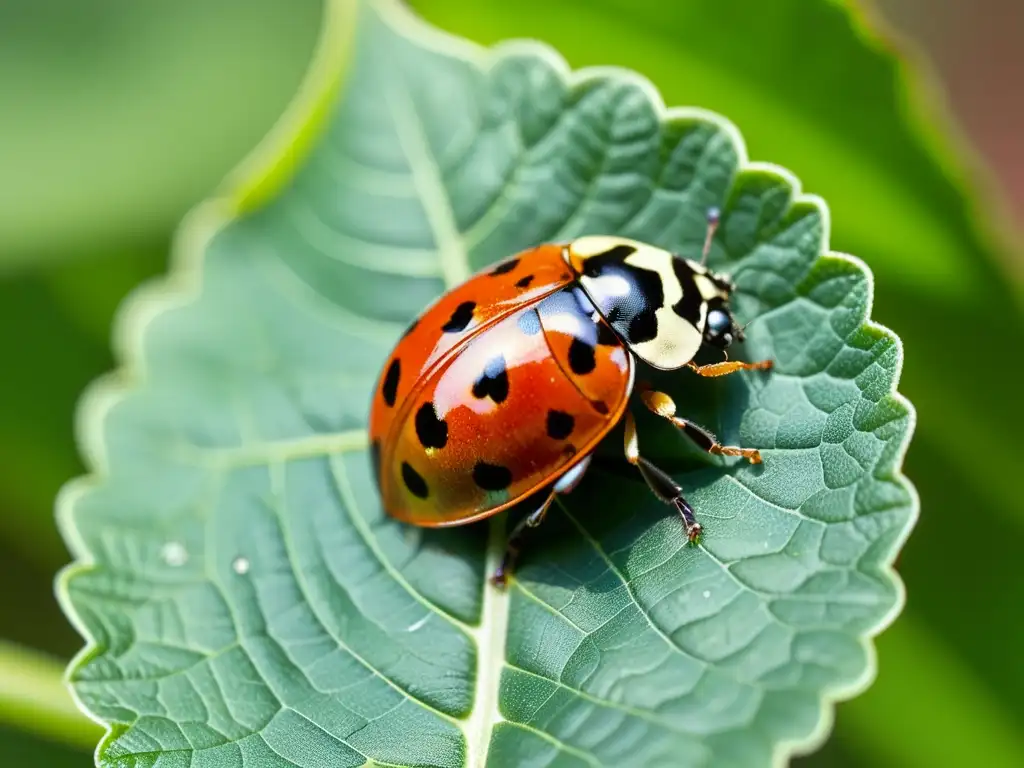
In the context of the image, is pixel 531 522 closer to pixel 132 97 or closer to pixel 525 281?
pixel 525 281

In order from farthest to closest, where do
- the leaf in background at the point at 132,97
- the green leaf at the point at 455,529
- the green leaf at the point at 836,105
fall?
the leaf in background at the point at 132,97 → the green leaf at the point at 836,105 → the green leaf at the point at 455,529

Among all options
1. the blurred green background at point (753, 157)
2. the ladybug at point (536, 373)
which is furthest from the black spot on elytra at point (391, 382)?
the blurred green background at point (753, 157)

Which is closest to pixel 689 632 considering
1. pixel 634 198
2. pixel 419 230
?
pixel 634 198

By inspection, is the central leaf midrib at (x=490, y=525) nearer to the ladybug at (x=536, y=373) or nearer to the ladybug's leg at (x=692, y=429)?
the ladybug at (x=536, y=373)

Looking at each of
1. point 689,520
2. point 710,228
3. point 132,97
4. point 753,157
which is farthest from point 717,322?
point 132,97

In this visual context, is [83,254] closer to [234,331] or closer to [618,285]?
[234,331]
